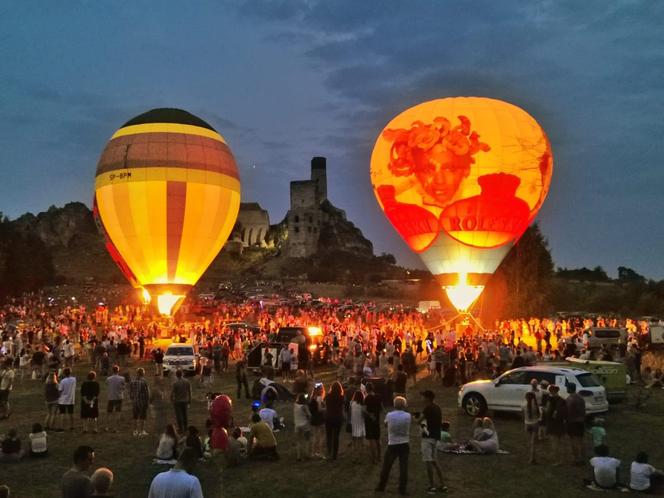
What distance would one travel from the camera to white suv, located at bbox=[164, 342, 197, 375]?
2348 cm

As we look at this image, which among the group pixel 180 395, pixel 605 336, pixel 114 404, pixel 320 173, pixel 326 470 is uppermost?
pixel 320 173

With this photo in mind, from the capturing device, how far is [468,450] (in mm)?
12812

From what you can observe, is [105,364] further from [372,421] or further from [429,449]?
[429,449]

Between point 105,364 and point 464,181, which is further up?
point 464,181

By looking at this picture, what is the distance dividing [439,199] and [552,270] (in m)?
21.5

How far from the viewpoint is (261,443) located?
12.3 meters

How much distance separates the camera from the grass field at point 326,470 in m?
10.4

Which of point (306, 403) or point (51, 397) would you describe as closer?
point (306, 403)

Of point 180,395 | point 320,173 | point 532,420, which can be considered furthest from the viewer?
point 320,173

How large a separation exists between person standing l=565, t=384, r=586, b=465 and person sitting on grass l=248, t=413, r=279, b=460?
5122 mm

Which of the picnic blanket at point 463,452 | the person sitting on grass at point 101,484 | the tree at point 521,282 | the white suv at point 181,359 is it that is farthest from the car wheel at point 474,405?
the tree at point 521,282

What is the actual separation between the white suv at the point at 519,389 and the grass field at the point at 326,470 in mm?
503

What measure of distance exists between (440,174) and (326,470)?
20.2 meters

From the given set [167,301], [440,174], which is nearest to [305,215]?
[167,301]
